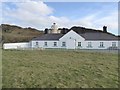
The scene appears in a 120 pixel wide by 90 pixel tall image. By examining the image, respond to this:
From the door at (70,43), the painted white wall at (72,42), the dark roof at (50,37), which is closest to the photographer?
the painted white wall at (72,42)

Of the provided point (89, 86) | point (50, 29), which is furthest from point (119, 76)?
point (50, 29)

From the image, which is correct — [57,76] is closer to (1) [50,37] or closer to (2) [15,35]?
(1) [50,37]

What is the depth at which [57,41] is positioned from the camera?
40438 mm

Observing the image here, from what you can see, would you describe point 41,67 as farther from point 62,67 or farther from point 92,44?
point 92,44

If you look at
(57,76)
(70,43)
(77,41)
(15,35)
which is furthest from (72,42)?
(15,35)

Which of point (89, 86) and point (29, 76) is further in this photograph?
point (29, 76)

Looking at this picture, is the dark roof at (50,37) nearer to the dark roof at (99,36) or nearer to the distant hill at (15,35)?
the dark roof at (99,36)

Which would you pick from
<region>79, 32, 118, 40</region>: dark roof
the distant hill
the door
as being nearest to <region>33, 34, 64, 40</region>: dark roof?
the door

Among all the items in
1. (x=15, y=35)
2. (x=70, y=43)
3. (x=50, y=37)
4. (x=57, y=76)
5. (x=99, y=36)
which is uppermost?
(x=15, y=35)

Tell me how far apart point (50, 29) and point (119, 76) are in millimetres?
37522

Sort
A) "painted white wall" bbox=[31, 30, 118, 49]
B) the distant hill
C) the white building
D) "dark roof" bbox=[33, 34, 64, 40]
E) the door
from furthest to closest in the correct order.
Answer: the distant hill
"dark roof" bbox=[33, 34, 64, 40]
the door
"painted white wall" bbox=[31, 30, 118, 49]
the white building

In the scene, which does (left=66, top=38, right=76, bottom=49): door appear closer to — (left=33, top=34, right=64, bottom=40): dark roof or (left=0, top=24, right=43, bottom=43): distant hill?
(left=33, top=34, right=64, bottom=40): dark roof

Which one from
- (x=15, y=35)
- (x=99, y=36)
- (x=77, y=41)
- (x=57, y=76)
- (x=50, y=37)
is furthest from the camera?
(x=15, y=35)

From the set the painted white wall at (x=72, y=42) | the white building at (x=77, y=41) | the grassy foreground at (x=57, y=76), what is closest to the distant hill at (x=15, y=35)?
the white building at (x=77, y=41)
